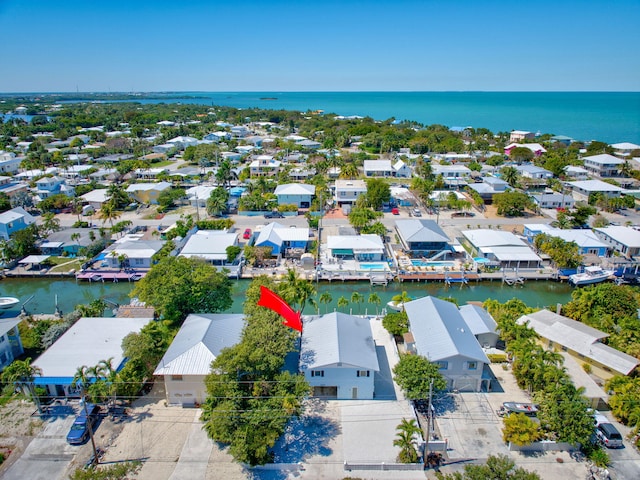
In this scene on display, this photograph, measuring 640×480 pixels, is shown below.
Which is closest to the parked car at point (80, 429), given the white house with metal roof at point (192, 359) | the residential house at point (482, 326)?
the white house with metal roof at point (192, 359)

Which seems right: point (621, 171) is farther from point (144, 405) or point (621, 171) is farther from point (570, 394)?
point (144, 405)

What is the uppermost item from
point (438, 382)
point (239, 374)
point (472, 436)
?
point (239, 374)

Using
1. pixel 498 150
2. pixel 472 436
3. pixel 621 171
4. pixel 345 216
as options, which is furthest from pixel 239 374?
pixel 498 150

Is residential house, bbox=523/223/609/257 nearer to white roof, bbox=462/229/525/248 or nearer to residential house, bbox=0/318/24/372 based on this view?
white roof, bbox=462/229/525/248

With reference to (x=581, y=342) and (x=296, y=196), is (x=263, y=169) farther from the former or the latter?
(x=581, y=342)

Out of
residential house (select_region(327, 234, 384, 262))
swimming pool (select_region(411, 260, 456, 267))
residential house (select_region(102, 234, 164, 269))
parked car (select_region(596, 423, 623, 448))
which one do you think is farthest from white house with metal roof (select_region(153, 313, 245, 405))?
swimming pool (select_region(411, 260, 456, 267))

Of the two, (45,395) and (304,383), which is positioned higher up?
(304,383)

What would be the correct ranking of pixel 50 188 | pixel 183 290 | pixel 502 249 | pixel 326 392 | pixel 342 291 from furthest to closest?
1. pixel 50 188
2. pixel 502 249
3. pixel 342 291
4. pixel 183 290
5. pixel 326 392

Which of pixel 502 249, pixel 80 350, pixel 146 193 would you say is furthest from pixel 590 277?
pixel 146 193
